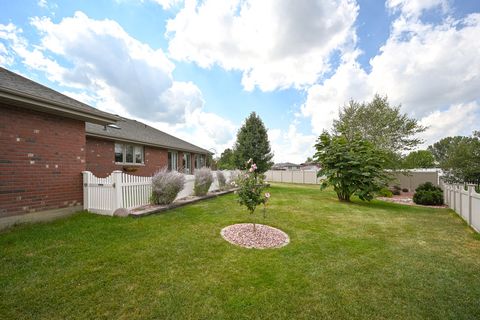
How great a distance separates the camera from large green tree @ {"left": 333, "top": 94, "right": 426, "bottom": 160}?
54.6 ft

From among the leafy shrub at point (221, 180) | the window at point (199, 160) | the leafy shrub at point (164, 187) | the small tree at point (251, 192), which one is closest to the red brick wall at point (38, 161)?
the leafy shrub at point (164, 187)

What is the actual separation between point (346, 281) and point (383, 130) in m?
18.0

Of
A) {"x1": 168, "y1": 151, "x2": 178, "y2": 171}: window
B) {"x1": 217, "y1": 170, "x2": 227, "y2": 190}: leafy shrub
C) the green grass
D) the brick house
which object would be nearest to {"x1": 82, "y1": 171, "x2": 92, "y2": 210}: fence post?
the brick house

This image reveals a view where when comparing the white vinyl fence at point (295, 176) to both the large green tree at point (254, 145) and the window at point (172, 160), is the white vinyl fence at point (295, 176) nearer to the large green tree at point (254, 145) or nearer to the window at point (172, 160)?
the large green tree at point (254, 145)

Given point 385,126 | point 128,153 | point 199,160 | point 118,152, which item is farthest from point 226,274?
point 385,126

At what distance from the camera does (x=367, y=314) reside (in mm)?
2273

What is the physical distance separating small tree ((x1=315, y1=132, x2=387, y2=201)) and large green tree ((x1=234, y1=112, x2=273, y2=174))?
713 cm

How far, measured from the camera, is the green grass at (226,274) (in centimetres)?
232

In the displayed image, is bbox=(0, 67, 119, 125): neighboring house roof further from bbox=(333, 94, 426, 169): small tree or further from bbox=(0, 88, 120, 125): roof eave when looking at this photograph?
bbox=(333, 94, 426, 169): small tree

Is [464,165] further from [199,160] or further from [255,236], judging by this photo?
[199,160]

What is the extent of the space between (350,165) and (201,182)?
7.52m

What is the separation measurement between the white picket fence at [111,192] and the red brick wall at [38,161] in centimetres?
30

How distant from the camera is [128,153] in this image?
1221cm

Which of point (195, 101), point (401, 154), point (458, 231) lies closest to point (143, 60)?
point (195, 101)
